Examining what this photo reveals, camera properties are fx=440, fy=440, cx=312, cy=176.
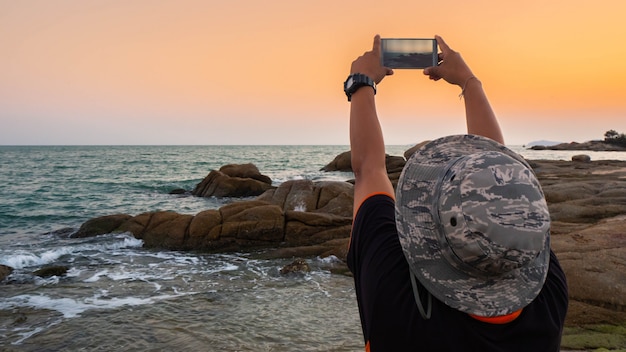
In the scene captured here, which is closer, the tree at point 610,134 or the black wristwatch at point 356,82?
the black wristwatch at point 356,82

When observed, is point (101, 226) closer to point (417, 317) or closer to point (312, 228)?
point (312, 228)

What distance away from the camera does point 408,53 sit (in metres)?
2.04

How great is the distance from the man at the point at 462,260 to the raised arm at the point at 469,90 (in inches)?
23.9

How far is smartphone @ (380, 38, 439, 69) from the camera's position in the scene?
6.53ft

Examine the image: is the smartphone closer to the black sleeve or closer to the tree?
the black sleeve

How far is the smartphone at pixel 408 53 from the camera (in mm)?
1990

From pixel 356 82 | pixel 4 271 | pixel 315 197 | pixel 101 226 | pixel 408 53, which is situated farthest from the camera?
pixel 315 197

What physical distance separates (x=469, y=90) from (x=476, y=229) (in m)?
1.11

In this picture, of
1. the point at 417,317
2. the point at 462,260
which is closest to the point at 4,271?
the point at 417,317

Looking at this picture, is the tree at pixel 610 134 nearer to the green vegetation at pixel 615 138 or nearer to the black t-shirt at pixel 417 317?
the green vegetation at pixel 615 138

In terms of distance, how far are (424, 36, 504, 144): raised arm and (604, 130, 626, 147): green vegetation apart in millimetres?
103281

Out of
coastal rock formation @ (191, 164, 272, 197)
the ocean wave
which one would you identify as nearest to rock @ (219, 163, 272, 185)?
coastal rock formation @ (191, 164, 272, 197)

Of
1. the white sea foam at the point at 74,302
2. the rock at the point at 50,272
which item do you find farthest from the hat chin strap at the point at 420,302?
the rock at the point at 50,272

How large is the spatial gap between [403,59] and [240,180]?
2780 cm
